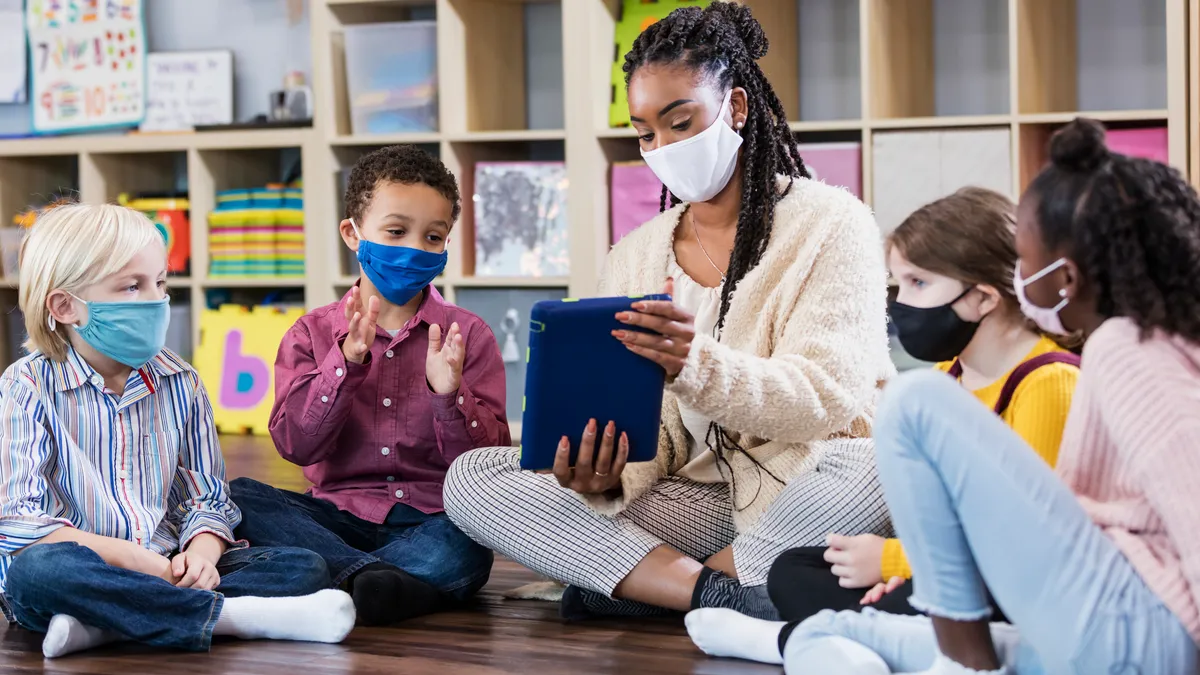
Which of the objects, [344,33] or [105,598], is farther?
[344,33]

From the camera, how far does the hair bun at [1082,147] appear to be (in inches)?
45.4

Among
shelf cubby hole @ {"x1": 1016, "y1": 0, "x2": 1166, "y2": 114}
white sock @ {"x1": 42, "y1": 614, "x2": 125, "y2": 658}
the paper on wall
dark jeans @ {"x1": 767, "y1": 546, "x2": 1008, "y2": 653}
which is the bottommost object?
white sock @ {"x1": 42, "y1": 614, "x2": 125, "y2": 658}

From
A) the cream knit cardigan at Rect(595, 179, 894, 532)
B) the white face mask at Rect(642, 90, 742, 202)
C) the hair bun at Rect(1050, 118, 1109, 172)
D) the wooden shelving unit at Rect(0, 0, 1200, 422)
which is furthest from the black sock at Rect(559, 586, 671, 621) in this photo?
the wooden shelving unit at Rect(0, 0, 1200, 422)

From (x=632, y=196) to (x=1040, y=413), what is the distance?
77.4 inches

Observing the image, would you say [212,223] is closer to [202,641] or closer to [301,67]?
[301,67]

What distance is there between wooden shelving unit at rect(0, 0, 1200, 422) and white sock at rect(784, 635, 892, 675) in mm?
1855

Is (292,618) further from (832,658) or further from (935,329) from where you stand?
(935,329)

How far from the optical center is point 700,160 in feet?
5.79

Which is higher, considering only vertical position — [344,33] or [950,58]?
[344,33]


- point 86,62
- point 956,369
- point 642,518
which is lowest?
point 642,518

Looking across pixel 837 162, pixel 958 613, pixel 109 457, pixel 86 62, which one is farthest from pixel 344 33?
pixel 958 613

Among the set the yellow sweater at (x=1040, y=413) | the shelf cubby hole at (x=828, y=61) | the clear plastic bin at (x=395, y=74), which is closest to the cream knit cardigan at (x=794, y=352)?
the yellow sweater at (x=1040, y=413)

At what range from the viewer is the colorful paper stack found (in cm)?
363

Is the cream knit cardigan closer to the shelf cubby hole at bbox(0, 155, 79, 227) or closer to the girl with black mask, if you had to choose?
the girl with black mask
